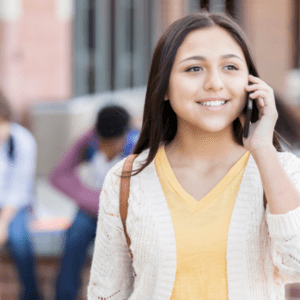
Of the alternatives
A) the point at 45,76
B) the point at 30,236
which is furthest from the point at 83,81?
the point at 30,236

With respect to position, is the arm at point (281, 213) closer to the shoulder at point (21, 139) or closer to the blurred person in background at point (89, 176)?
the blurred person in background at point (89, 176)

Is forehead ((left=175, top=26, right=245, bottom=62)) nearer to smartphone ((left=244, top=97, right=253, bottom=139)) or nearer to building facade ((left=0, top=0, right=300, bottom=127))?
smartphone ((left=244, top=97, right=253, bottom=139))

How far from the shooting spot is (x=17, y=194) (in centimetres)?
321

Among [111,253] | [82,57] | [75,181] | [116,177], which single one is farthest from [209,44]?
[82,57]

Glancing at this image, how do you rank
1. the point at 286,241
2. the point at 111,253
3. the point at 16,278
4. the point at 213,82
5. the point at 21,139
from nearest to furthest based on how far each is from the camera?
the point at 286,241, the point at 213,82, the point at 111,253, the point at 16,278, the point at 21,139

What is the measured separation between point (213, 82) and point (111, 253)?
0.56 metres

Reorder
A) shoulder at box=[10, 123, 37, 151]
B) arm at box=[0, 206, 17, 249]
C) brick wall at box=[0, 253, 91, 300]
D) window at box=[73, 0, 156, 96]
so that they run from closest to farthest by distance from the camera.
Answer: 1. arm at box=[0, 206, 17, 249]
2. brick wall at box=[0, 253, 91, 300]
3. shoulder at box=[10, 123, 37, 151]
4. window at box=[73, 0, 156, 96]

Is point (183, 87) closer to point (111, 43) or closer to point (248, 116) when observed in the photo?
point (248, 116)

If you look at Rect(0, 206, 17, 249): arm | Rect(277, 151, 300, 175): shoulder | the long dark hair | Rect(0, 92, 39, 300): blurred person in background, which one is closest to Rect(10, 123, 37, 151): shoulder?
Rect(0, 92, 39, 300): blurred person in background

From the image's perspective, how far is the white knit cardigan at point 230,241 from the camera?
111 cm

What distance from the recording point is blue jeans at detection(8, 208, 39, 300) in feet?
10.1

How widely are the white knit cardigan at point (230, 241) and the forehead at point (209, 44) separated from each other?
0.31 m

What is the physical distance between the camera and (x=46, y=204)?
14.5 ft

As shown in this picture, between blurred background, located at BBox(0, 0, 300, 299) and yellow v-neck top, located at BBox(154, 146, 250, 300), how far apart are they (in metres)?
2.66
